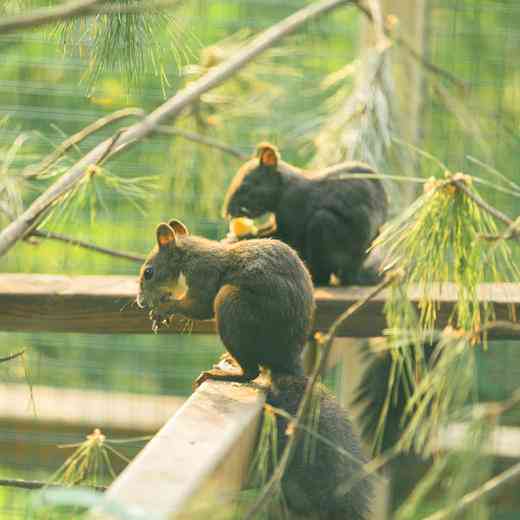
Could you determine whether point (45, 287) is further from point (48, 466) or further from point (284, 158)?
point (284, 158)

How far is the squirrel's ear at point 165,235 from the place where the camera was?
217 cm

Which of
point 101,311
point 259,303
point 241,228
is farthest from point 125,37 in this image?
point 241,228

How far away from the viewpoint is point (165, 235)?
2.18 metres

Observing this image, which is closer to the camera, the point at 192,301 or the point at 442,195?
the point at 442,195

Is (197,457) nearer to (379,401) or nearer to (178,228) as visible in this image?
(178,228)

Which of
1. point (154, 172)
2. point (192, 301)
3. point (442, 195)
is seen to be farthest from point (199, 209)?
point (442, 195)

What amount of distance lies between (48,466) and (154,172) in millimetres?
1058

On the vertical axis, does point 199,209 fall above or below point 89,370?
above

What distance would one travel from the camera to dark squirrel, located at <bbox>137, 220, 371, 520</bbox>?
5.23 feet

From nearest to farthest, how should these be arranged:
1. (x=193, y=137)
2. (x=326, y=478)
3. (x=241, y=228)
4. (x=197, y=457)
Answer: (x=197, y=457) < (x=326, y=478) < (x=193, y=137) < (x=241, y=228)

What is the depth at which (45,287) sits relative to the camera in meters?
2.40

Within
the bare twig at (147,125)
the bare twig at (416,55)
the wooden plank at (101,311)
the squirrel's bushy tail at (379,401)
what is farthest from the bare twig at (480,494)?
the bare twig at (416,55)

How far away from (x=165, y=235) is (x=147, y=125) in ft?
1.81

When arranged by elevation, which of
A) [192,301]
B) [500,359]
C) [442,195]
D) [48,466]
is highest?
[442,195]
